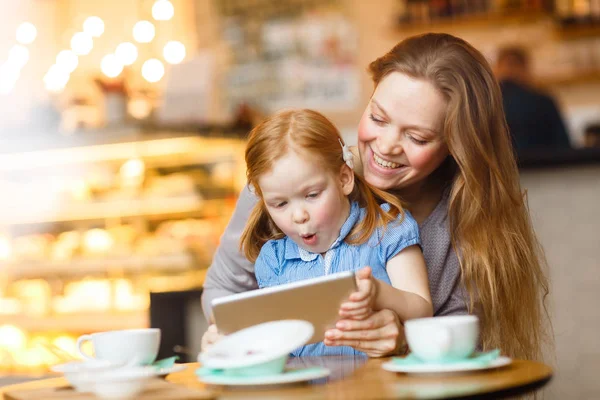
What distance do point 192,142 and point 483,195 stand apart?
3.11 meters

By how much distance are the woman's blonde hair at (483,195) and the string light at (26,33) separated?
6.43 m

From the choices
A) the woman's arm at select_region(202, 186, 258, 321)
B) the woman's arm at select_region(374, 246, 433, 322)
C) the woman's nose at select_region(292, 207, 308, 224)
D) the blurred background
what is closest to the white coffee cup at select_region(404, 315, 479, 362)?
the woman's arm at select_region(374, 246, 433, 322)

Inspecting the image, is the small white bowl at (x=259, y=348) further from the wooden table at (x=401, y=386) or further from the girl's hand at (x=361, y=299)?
the girl's hand at (x=361, y=299)

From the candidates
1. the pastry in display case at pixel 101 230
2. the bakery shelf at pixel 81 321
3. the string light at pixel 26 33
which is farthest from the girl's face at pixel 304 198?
the string light at pixel 26 33

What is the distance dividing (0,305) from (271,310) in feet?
14.6

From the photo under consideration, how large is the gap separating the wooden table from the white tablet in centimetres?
11

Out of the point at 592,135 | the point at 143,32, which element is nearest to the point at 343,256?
the point at 592,135

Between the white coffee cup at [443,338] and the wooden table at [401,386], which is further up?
the white coffee cup at [443,338]

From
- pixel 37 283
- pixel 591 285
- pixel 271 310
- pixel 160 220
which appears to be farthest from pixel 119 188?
pixel 271 310

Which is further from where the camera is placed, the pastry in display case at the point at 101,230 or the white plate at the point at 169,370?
the pastry in display case at the point at 101,230

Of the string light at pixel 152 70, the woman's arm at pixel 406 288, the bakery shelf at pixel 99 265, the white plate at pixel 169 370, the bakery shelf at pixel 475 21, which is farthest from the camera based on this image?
the string light at pixel 152 70

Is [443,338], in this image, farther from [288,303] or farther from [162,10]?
[162,10]

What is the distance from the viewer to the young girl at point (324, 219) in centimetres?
179

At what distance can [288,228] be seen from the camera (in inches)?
72.7
